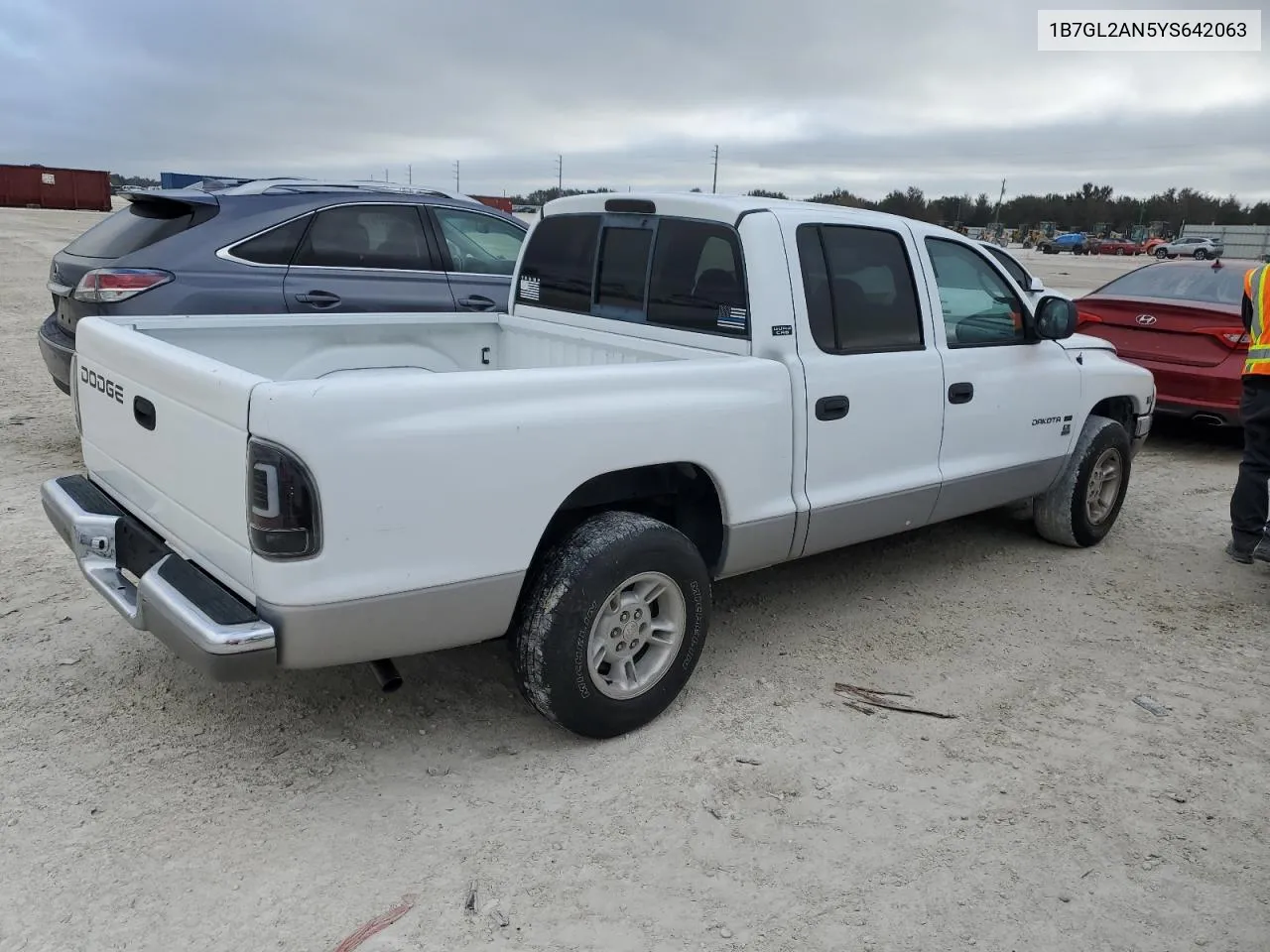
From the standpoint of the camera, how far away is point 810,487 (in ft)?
13.0

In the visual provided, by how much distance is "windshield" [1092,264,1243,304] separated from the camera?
8.21 metres

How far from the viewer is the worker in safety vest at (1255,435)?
5211 mm

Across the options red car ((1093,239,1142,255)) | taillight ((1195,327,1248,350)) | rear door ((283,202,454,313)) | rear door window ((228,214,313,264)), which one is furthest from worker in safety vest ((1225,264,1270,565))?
red car ((1093,239,1142,255))

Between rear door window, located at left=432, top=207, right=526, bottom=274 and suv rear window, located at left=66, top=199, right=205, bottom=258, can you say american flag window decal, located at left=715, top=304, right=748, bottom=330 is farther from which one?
suv rear window, located at left=66, top=199, right=205, bottom=258

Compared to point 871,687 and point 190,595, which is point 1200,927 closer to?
point 871,687

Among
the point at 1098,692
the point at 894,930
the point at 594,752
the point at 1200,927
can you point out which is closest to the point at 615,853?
the point at 594,752

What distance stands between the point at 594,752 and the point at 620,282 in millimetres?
2027

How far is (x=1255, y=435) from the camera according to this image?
536 cm

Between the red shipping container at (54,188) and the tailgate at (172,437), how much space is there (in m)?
55.8

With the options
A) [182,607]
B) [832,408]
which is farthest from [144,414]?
[832,408]

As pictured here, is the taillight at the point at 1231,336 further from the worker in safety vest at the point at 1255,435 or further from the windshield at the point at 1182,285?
the worker in safety vest at the point at 1255,435

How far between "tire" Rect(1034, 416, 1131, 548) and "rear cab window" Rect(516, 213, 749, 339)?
2585 mm

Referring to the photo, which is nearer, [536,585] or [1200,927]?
[1200,927]

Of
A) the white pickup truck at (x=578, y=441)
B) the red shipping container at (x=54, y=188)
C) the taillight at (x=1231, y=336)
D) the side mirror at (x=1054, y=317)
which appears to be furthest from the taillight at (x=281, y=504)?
the red shipping container at (x=54, y=188)
